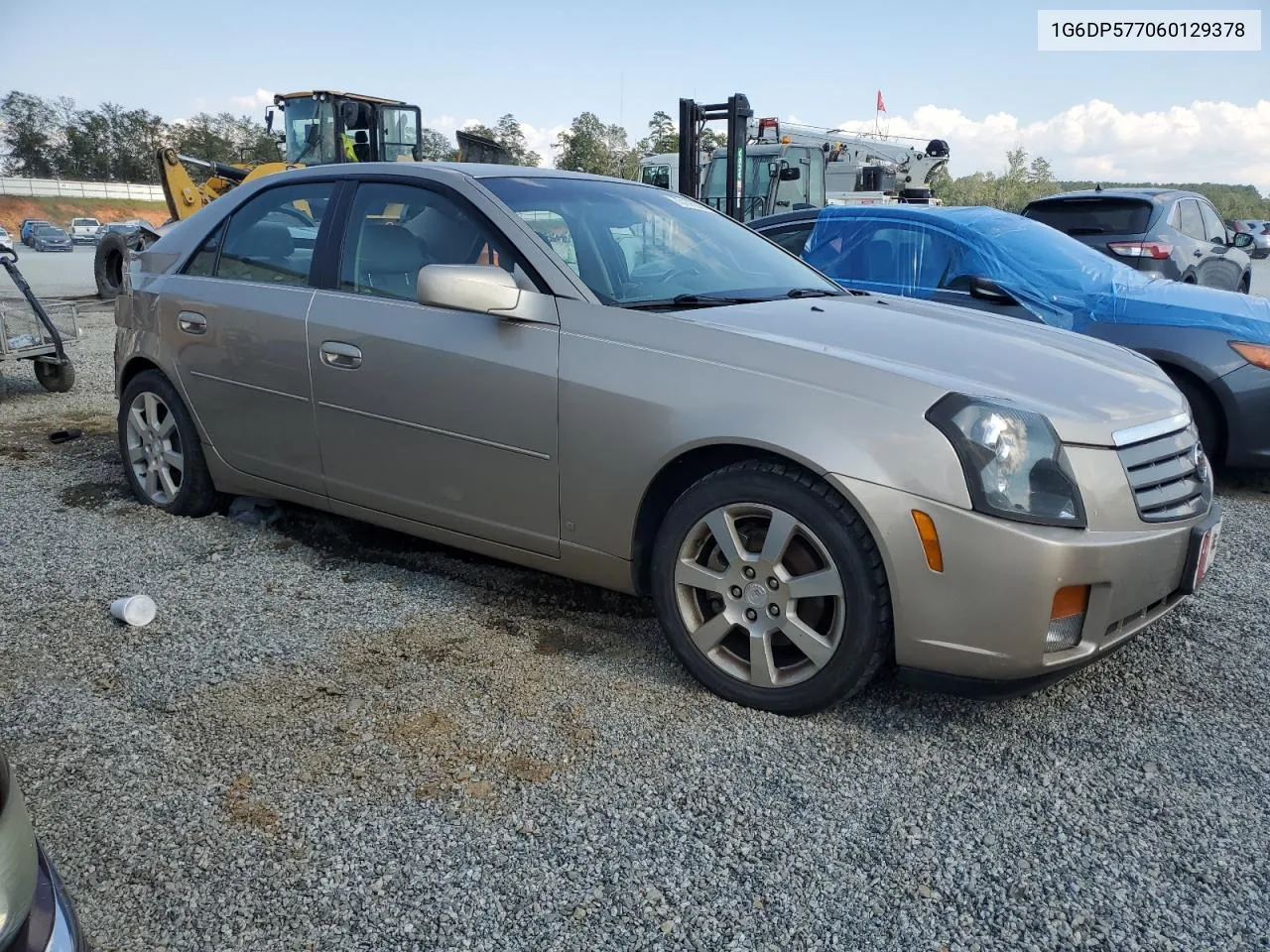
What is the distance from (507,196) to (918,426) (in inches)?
69.1

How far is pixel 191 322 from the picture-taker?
425 cm

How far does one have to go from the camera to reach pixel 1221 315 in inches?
207

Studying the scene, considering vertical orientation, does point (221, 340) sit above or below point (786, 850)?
above

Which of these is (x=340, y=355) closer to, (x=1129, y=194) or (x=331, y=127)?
(x=1129, y=194)

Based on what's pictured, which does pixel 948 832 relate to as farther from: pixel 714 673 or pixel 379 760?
pixel 379 760

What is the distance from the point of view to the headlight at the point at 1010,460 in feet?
8.20

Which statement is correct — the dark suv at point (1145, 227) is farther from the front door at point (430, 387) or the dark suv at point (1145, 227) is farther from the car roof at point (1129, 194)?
the front door at point (430, 387)

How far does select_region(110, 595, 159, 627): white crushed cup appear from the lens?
135 inches

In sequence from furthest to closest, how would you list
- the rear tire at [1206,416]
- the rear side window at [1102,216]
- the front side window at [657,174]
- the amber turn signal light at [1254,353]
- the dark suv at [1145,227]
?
the front side window at [657,174]
the rear side window at [1102,216]
the dark suv at [1145,227]
the rear tire at [1206,416]
the amber turn signal light at [1254,353]

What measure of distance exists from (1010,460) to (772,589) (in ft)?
2.38

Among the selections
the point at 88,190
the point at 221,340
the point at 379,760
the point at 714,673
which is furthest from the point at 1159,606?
the point at 88,190

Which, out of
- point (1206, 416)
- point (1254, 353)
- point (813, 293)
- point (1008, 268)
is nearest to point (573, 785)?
point (813, 293)

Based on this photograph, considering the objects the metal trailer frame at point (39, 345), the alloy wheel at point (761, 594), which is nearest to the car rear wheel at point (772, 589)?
the alloy wheel at point (761, 594)

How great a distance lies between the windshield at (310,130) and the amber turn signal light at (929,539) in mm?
14232
